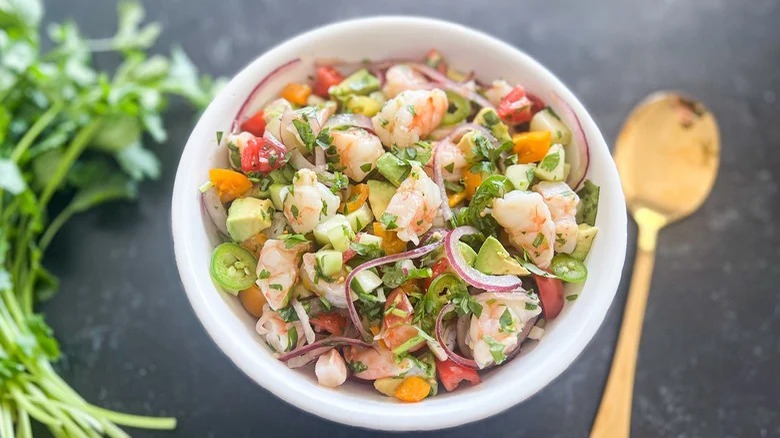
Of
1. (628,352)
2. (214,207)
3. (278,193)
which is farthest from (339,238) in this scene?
(628,352)

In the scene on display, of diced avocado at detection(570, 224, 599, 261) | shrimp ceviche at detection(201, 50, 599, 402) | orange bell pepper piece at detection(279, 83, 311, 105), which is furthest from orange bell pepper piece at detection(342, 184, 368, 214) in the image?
diced avocado at detection(570, 224, 599, 261)

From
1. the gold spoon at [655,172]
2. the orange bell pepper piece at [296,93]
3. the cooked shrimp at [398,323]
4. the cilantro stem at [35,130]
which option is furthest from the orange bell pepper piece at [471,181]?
the cilantro stem at [35,130]

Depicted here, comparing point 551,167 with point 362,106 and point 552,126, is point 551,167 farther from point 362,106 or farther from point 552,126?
point 362,106

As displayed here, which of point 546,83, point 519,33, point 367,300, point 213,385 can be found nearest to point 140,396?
point 213,385

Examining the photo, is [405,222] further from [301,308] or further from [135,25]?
[135,25]

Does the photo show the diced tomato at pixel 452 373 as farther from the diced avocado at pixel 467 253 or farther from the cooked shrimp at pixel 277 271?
the cooked shrimp at pixel 277 271

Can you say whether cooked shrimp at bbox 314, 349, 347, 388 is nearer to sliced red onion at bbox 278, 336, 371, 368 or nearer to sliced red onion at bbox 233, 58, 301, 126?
sliced red onion at bbox 278, 336, 371, 368

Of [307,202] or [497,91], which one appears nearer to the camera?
[307,202]
